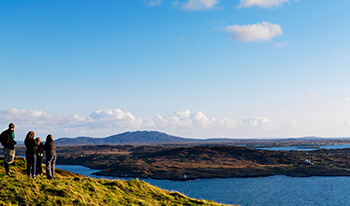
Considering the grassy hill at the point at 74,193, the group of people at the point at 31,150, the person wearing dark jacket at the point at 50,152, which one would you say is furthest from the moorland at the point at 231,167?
the group of people at the point at 31,150

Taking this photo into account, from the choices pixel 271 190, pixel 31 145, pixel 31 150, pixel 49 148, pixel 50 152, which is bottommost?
pixel 271 190

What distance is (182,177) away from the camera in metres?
147

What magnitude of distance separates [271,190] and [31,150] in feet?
343

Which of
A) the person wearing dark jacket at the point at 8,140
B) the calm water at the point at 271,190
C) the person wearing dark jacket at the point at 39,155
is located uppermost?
the person wearing dark jacket at the point at 8,140

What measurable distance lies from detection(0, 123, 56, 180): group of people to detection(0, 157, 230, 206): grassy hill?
31.7 inches

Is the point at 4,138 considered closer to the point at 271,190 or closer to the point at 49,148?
the point at 49,148

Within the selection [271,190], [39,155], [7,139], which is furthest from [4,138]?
[271,190]

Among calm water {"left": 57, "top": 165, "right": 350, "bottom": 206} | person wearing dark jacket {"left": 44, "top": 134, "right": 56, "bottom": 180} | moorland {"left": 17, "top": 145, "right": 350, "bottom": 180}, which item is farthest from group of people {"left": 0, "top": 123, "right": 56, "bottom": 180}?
moorland {"left": 17, "top": 145, "right": 350, "bottom": 180}

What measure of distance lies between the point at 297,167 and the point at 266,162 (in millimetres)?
21276

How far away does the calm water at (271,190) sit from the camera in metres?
93.5

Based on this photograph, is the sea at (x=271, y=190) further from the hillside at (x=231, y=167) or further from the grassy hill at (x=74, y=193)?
the grassy hill at (x=74, y=193)

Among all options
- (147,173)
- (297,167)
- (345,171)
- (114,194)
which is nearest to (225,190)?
(147,173)

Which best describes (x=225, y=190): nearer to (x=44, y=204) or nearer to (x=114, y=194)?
(x=114, y=194)

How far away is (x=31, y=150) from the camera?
2305cm
